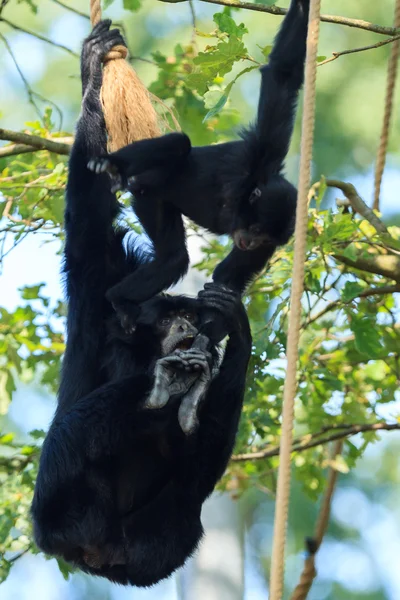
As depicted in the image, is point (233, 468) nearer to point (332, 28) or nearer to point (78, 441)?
point (78, 441)

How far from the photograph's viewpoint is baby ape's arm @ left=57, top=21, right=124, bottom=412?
16.4ft

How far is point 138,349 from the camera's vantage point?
4.94 m

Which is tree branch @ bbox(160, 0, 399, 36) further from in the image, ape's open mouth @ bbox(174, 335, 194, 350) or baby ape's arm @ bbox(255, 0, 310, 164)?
ape's open mouth @ bbox(174, 335, 194, 350)

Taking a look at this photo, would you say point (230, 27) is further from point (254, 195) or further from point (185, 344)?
point (185, 344)

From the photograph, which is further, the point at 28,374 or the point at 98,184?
the point at 28,374

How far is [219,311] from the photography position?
15.0 ft

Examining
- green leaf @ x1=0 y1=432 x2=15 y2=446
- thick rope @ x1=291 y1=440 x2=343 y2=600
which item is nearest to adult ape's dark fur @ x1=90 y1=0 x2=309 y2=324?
thick rope @ x1=291 y1=440 x2=343 y2=600

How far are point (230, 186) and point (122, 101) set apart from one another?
75 centimetres

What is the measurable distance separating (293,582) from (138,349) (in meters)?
21.3

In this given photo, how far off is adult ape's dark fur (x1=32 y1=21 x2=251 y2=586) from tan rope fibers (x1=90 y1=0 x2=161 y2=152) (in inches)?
2.7

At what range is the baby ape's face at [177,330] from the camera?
467cm

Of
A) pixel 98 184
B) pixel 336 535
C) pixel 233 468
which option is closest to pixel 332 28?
pixel 336 535

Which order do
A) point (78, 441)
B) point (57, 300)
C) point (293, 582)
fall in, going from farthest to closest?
point (293, 582)
point (57, 300)
point (78, 441)

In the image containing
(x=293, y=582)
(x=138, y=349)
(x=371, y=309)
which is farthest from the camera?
(x=293, y=582)
